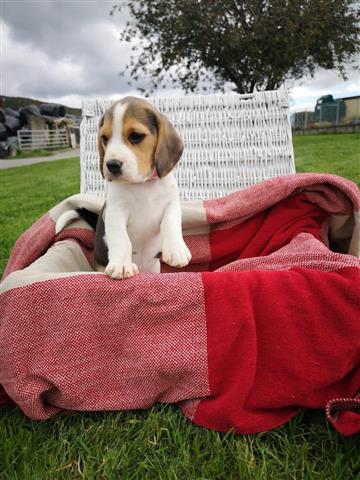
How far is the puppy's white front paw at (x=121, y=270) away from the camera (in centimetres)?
157

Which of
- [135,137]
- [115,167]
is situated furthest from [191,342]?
[135,137]

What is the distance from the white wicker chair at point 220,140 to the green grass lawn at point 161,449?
1.86m

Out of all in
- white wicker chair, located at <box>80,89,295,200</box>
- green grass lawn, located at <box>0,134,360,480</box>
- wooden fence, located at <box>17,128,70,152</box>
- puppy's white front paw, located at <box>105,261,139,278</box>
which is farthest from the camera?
wooden fence, located at <box>17,128,70,152</box>

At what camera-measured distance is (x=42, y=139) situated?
23.3 metres

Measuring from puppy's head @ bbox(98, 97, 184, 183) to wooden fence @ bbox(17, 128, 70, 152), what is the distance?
2090cm

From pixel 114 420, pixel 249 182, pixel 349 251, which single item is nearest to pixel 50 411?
pixel 114 420

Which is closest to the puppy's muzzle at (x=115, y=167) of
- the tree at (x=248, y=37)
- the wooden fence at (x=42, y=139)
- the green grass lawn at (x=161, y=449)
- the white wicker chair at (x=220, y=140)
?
the green grass lawn at (x=161, y=449)

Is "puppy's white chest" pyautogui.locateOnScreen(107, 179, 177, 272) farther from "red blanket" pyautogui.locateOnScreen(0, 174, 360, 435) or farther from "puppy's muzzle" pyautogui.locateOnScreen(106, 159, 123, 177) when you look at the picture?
"red blanket" pyautogui.locateOnScreen(0, 174, 360, 435)

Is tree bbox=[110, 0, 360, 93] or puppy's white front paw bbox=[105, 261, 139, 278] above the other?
tree bbox=[110, 0, 360, 93]

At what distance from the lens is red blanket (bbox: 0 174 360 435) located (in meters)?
1.45

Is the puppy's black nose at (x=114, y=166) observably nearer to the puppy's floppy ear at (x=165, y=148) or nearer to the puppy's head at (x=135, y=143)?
the puppy's head at (x=135, y=143)

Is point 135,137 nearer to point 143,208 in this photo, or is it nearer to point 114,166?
point 114,166

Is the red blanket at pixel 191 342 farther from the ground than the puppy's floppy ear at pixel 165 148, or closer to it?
closer to it

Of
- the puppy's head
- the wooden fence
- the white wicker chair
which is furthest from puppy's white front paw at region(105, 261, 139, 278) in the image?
the wooden fence
